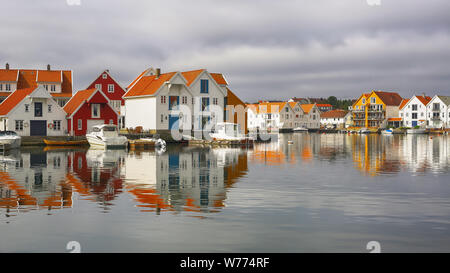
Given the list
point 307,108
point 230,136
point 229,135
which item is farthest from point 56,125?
point 307,108

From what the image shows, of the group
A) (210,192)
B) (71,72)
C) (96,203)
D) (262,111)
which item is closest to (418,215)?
(210,192)

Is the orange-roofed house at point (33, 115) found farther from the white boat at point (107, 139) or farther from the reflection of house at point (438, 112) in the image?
the reflection of house at point (438, 112)

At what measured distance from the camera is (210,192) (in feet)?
75.6

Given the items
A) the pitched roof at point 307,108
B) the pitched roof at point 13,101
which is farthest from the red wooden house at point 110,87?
the pitched roof at point 307,108

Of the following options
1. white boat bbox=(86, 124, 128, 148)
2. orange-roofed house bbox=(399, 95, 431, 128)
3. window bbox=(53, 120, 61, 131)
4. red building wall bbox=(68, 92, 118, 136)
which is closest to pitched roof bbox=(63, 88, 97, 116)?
red building wall bbox=(68, 92, 118, 136)

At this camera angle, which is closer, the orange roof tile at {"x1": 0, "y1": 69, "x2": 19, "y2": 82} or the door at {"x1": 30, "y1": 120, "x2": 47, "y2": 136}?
the door at {"x1": 30, "y1": 120, "x2": 47, "y2": 136}

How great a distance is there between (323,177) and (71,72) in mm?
83291

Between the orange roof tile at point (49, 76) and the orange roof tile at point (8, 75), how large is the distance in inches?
167

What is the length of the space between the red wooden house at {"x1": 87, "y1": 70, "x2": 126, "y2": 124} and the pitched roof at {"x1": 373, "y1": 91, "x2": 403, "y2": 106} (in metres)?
107

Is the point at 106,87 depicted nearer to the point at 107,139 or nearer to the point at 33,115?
the point at 33,115

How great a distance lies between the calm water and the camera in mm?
13594

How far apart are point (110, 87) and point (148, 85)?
698 inches

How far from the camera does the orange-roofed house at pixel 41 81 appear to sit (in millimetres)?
93938

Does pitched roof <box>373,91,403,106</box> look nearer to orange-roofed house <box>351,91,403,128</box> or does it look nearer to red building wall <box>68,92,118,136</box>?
orange-roofed house <box>351,91,403,128</box>
